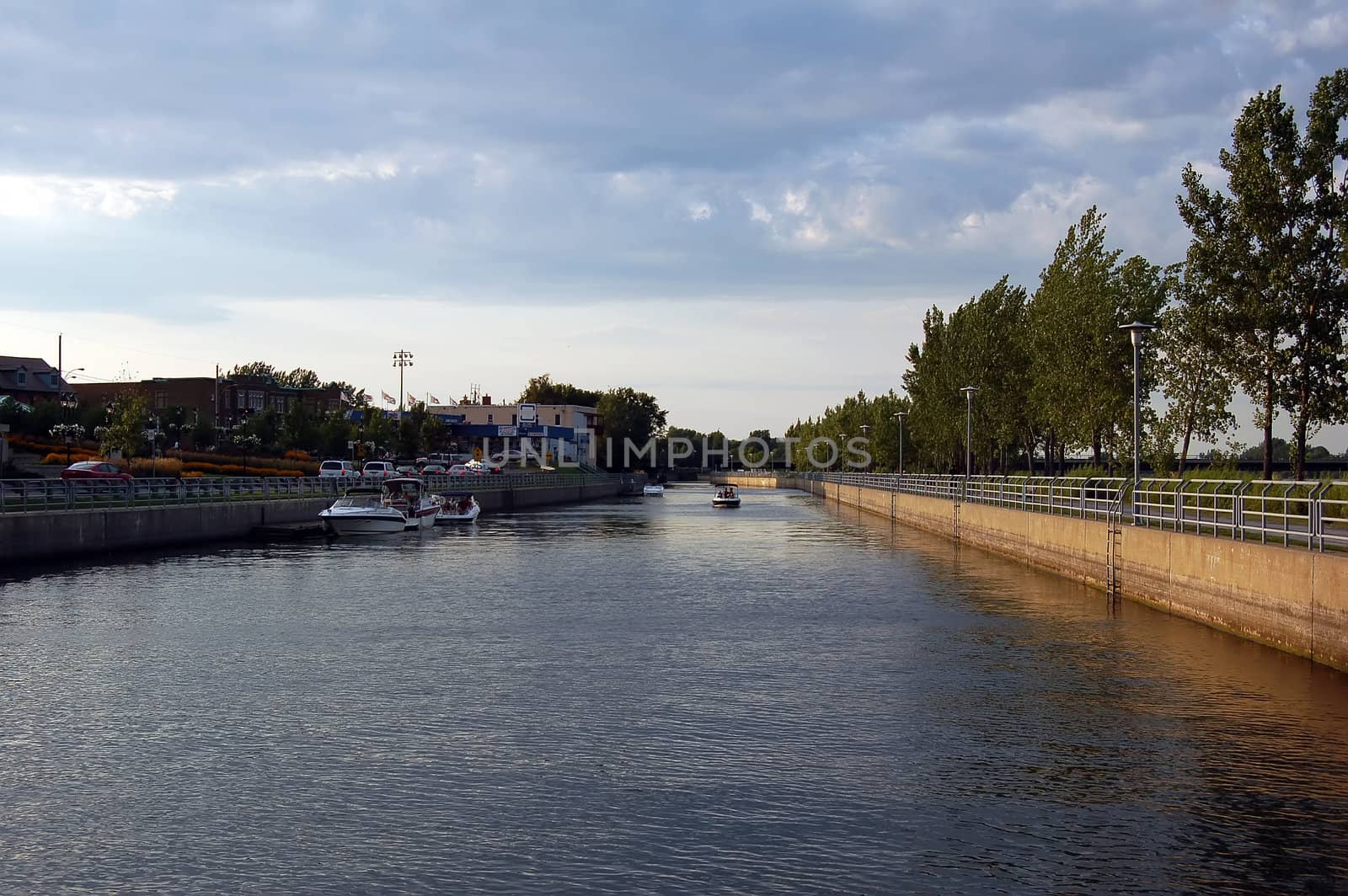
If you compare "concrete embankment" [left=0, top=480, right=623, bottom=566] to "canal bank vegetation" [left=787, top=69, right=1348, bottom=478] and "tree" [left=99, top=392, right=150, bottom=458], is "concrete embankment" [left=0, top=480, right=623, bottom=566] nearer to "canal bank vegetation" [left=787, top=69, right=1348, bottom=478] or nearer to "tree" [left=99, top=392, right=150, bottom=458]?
"tree" [left=99, top=392, right=150, bottom=458]

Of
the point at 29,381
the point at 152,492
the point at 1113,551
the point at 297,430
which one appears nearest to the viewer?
the point at 1113,551

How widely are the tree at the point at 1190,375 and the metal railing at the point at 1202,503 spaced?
5.79 meters

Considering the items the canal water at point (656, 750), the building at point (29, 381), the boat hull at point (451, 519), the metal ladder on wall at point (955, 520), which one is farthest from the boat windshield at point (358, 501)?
the building at point (29, 381)

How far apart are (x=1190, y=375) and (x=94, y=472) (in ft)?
157

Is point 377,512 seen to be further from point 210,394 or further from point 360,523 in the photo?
point 210,394

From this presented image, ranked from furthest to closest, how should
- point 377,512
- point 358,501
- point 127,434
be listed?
point 127,434 → point 358,501 → point 377,512

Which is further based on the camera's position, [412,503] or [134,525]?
[412,503]

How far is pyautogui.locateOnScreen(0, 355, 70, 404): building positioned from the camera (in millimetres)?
123875

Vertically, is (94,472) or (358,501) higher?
(94,472)

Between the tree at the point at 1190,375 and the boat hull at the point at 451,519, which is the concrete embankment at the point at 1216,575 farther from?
the boat hull at the point at 451,519

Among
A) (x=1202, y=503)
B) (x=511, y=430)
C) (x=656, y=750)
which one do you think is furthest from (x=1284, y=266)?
(x=511, y=430)

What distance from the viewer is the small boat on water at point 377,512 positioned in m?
53.9

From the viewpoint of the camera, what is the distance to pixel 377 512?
179 feet

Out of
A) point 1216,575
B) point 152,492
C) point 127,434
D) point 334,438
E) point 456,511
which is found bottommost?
point 456,511
